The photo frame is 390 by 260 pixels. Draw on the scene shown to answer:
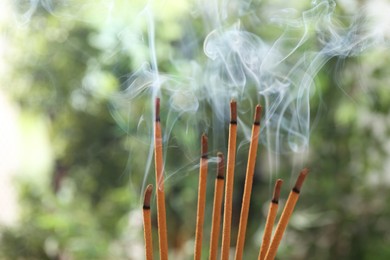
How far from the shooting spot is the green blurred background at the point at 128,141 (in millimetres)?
1421

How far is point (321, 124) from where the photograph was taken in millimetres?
1557

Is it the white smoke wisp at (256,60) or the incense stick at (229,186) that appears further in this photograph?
the white smoke wisp at (256,60)

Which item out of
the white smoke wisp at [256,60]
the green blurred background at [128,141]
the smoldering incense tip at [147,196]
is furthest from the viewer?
the green blurred background at [128,141]

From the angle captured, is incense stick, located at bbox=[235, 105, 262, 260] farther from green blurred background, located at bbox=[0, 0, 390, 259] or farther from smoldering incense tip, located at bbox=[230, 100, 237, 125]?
green blurred background, located at bbox=[0, 0, 390, 259]

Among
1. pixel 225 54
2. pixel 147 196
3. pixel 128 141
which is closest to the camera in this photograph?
pixel 147 196

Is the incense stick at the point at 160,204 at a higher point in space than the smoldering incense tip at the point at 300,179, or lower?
higher

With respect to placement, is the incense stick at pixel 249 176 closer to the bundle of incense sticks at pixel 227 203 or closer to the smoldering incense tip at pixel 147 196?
the bundle of incense sticks at pixel 227 203

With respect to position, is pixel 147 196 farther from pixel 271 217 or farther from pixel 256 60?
pixel 256 60

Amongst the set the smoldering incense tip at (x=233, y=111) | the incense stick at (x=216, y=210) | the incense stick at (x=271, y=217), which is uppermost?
the smoldering incense tip at (x=233, y=111)

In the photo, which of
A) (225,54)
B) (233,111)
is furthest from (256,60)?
(233,111)

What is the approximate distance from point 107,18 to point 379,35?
60 cm

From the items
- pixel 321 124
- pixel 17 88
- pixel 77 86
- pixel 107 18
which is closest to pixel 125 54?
pixel 107 18

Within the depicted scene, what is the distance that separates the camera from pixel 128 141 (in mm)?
1604

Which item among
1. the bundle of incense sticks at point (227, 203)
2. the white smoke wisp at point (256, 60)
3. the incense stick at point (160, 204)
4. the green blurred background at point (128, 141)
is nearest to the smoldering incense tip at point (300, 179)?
the bundle of incense sticks at point (227, 203)
